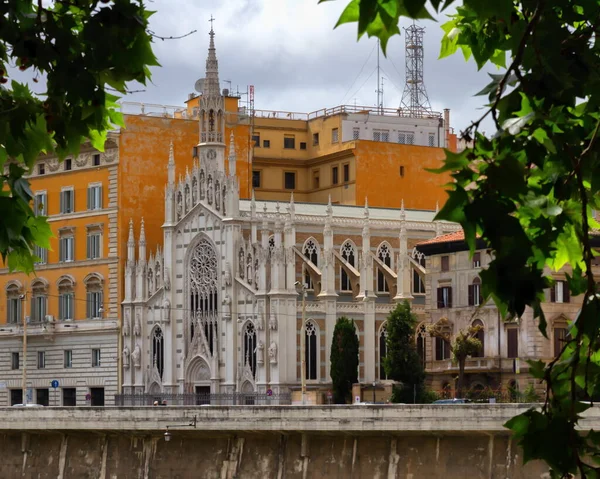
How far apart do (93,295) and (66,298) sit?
1773 mm

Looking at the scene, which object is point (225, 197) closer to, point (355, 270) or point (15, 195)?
point (355, 270)

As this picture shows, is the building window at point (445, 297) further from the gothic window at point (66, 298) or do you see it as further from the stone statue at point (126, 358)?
the gothic window at point (66, 298)

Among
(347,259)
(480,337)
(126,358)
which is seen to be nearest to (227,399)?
(126,358)

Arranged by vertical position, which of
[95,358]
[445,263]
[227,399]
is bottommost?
[227,399]

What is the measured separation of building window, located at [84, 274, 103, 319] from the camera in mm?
72312

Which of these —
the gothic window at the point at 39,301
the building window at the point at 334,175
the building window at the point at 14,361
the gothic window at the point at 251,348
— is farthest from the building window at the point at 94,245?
the building window at the point at 334,175

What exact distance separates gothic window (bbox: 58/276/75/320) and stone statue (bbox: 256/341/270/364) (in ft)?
42.3

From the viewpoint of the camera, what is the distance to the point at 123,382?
69062 millimetres

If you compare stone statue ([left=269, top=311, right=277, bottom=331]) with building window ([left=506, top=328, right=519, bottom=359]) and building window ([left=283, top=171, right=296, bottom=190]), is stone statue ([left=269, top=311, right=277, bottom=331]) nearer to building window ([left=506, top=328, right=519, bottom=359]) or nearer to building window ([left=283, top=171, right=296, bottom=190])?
building window ([left=506, top=328, right=519, bottom=359])

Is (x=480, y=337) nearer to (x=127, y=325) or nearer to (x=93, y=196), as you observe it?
(x=127, y=325)

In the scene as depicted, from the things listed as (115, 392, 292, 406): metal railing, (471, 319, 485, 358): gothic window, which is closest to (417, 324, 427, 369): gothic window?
(471, 319, 485, 358): gothic window

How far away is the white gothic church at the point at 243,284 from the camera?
64.6 meters

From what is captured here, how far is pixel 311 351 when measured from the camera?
6588 cm

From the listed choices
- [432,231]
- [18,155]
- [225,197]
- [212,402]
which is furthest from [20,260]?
[432,231]
